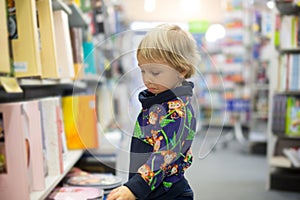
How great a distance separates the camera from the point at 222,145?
4672 mm

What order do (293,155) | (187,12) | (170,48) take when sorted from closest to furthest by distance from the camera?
(170,48) < (293,155) < (187,12)

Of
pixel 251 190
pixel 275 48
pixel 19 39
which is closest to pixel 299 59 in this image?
pixel 275 48

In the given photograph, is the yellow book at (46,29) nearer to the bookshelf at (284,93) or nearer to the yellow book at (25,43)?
the yellow book at (25,43)

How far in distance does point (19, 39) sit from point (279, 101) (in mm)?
2258

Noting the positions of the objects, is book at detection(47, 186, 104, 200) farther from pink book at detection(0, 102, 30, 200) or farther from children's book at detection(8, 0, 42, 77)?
children's book at detection(8, 0, 42, 77)

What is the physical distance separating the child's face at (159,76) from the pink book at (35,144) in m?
0.45

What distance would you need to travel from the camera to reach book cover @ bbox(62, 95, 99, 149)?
4.96 ft

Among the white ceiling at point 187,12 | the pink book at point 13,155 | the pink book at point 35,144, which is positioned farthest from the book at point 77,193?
the white ceiling at point 187,12

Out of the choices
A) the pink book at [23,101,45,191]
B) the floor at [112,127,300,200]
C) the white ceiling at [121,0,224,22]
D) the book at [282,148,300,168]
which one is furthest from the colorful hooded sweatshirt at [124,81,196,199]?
the white ceiling at [121,0,224,22]

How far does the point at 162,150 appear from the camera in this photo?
902mm

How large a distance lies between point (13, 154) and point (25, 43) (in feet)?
1.11

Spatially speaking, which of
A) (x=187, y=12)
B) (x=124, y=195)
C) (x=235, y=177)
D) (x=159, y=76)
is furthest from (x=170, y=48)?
(x=187, y=12)

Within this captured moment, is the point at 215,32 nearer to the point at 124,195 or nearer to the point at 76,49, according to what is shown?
the point at 76,49

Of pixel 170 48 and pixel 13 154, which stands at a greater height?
pixel 170 48
